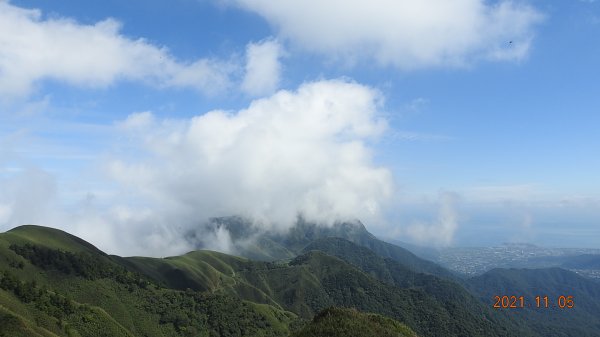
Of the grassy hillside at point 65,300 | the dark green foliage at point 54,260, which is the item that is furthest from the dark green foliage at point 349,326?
the dark green foliage at point 54,260

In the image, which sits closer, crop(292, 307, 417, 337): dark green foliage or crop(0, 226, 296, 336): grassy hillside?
crop(292, 307, 417, 337): dark green foliage

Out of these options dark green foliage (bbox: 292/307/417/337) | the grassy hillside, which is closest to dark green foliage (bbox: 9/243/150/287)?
the grassy hillside

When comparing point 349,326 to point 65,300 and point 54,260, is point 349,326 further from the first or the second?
point 54,260

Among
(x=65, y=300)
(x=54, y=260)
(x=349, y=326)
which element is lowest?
(x=65, y=300)

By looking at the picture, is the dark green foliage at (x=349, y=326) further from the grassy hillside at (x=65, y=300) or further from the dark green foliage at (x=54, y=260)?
the dark green foliage at (x=54, y=260)

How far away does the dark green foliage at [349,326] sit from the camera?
7588cm

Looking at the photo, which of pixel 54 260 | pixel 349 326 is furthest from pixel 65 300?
pixel 349 326

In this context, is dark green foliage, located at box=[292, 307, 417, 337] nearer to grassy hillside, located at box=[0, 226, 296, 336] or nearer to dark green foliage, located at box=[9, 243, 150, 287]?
grassy hillside, located at box=[0, 226, 296, 336]

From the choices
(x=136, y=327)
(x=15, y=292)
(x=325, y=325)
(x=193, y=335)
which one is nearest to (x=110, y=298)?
(x=136, y=327)

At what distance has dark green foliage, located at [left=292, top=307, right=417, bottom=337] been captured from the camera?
2987 inches

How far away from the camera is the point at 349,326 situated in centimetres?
7819

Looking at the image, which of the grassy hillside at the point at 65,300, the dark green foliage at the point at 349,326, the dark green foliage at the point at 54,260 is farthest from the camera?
the dark green foliage at the point at 54,260

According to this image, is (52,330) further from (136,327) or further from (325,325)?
(325,325)

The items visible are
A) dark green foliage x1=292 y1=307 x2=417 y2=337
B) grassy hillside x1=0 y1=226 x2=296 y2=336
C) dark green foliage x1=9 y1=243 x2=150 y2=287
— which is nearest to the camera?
dark green foliage x1=292 y1=307 x2=417 y2=337
